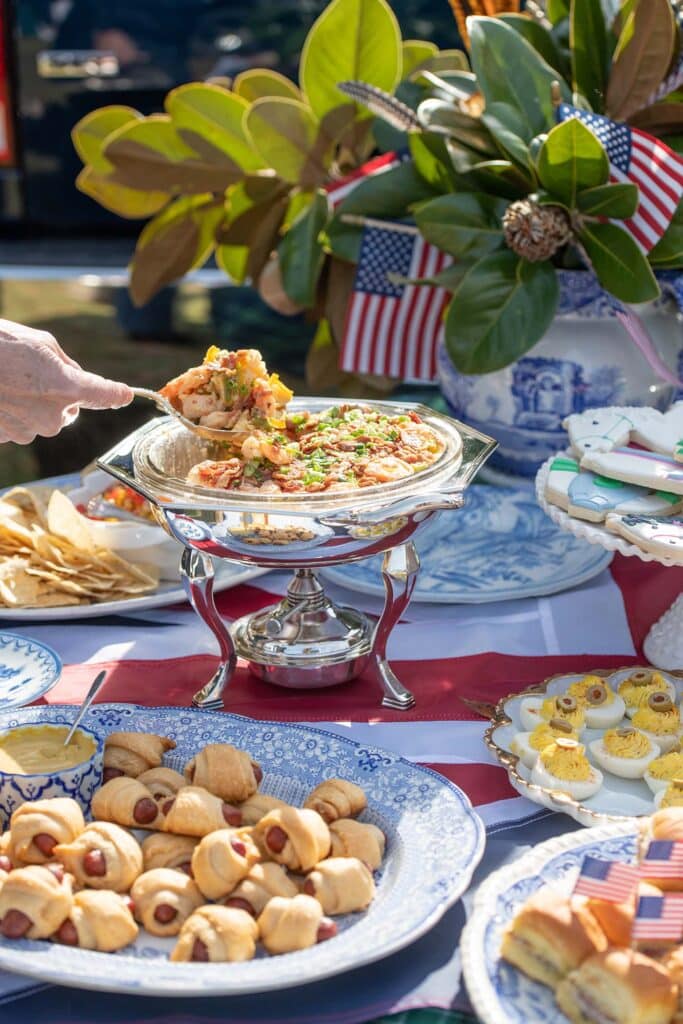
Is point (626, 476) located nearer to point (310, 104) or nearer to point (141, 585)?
point (141, 585)

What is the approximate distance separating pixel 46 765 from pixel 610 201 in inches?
42.8

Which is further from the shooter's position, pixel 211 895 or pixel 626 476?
pixel 626 476

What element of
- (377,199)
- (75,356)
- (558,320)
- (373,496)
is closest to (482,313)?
(558,320)

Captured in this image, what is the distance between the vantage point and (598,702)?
121 cm

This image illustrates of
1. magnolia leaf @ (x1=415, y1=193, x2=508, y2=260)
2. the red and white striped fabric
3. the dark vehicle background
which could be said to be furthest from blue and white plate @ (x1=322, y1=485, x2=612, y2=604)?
the dark vehicle background

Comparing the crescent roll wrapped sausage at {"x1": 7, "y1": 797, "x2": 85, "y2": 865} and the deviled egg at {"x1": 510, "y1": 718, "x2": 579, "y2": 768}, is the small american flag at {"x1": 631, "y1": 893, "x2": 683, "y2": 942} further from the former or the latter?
the crescent roll wrapped sausage at {"x1": 7, "y1": 797, "x2": 85, "y2": 865}

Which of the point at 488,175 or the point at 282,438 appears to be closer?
the point at 282,438

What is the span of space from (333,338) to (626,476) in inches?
39.8

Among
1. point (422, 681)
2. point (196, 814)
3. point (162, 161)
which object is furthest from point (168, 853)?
point (162, 161)

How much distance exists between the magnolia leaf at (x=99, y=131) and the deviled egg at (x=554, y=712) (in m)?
1.54

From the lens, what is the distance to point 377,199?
1980 mm

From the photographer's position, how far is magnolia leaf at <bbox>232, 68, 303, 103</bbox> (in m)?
2.28

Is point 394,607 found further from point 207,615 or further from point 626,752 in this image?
point 626,752

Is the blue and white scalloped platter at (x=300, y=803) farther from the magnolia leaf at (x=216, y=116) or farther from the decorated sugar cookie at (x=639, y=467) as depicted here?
the magnolia leaf at (x=216, y=116)
